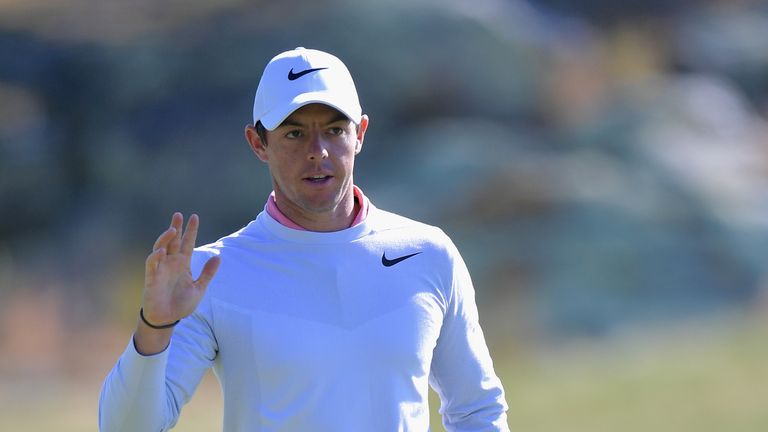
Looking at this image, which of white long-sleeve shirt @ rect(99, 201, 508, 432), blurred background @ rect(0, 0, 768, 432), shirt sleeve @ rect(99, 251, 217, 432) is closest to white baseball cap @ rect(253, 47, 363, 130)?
white long-sleeve shirt @ rect(99, 201, 508, 432)

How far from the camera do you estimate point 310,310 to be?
333 centimetres

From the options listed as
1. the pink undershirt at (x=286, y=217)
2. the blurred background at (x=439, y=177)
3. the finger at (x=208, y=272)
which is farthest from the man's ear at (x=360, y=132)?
the blurred background at (x=439, y=177)

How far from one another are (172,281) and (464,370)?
2.85 feet

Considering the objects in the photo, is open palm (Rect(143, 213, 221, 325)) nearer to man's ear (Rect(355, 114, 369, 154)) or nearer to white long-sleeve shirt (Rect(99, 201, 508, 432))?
white long-sleeve shirt (Rect(99, 201, 508, 432))

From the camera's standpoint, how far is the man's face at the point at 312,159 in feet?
11.1

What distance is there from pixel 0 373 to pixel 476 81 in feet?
25.2

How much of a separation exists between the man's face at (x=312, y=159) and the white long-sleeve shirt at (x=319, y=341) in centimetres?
8

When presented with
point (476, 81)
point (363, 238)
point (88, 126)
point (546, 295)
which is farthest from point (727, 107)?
point (363, 238)

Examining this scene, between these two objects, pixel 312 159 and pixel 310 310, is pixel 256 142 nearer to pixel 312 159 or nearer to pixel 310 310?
pixel 312 159

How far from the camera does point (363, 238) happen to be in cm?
351

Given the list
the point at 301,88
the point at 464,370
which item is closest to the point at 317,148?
the point at 301,88

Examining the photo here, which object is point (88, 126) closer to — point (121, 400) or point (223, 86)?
point (223, 86)

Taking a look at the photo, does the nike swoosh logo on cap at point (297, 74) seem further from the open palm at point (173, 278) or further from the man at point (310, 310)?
the open palm at point (173, 278)

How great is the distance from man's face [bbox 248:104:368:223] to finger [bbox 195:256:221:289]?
36 cm
